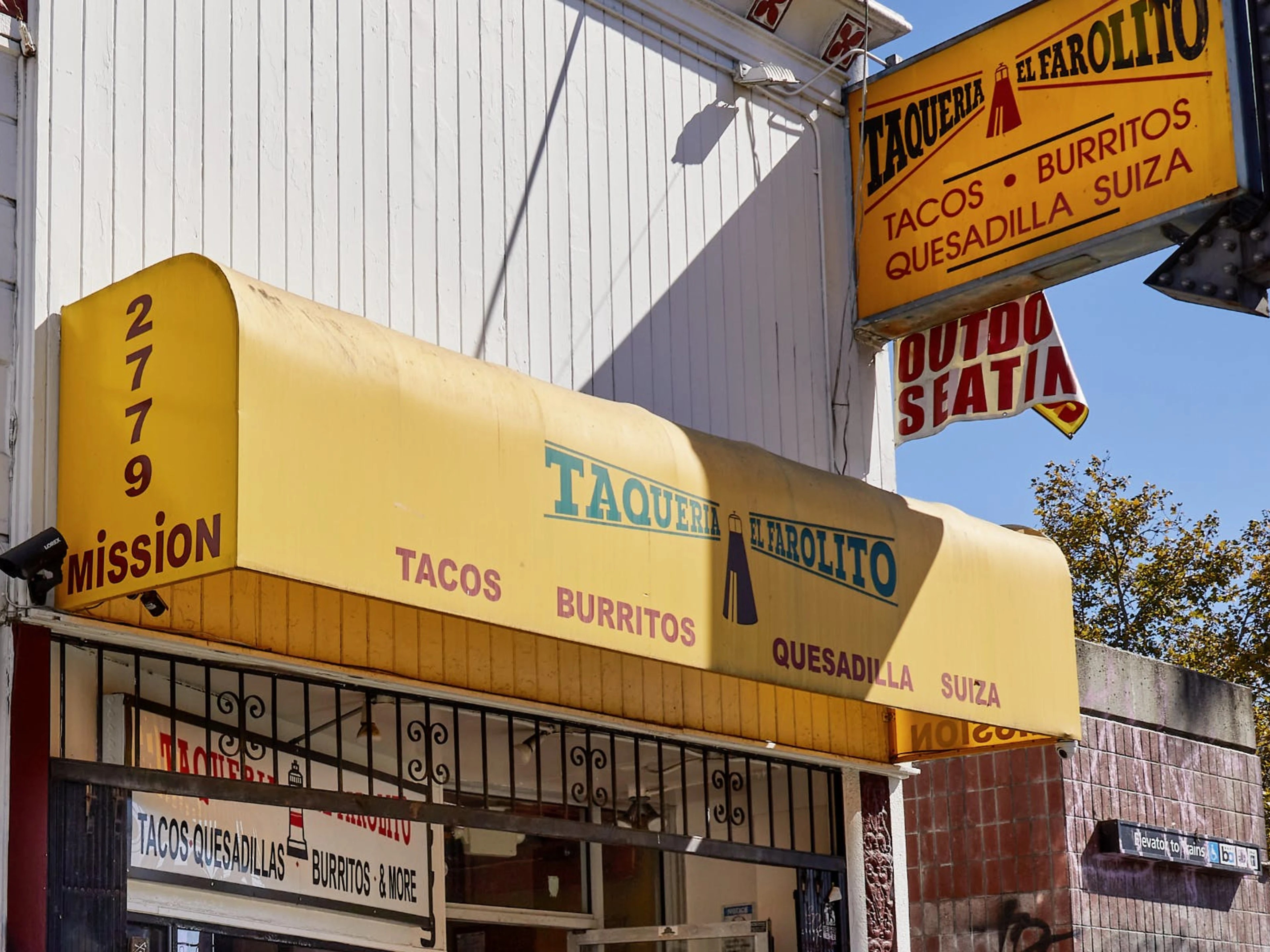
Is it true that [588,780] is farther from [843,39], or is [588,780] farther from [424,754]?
[843,39]

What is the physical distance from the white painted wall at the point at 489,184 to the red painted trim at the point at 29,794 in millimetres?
488

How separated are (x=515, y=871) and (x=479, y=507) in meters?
4.09

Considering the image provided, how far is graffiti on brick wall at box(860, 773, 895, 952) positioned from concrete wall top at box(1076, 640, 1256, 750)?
1839 millimetres

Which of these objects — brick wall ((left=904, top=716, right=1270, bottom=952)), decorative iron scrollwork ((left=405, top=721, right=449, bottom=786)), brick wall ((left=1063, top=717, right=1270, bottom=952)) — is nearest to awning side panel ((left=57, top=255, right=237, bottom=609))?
decorative iron scrollwork ((left=405, top=721, right=449, bottom=786))

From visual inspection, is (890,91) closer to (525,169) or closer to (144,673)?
(525,169)

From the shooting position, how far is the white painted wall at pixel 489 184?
21.2 feet

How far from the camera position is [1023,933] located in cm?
1044

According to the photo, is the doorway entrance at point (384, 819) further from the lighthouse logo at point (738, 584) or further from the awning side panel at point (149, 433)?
the lighthouse logo at point (738, 584)

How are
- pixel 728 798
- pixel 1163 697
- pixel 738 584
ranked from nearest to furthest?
pixel 738 584
pixel 728 798
pixel 1163 697

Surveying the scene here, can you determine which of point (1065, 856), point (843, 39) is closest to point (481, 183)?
point (843, 39)

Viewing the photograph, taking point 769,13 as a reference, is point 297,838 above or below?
below

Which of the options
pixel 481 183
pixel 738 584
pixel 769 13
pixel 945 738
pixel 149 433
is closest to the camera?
pixel 149 433

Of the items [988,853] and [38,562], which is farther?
[988,853]

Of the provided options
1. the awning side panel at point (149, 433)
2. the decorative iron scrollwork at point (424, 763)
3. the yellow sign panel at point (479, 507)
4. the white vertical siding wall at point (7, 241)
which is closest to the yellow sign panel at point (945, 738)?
the yellow sign panel at point (479, 507)
